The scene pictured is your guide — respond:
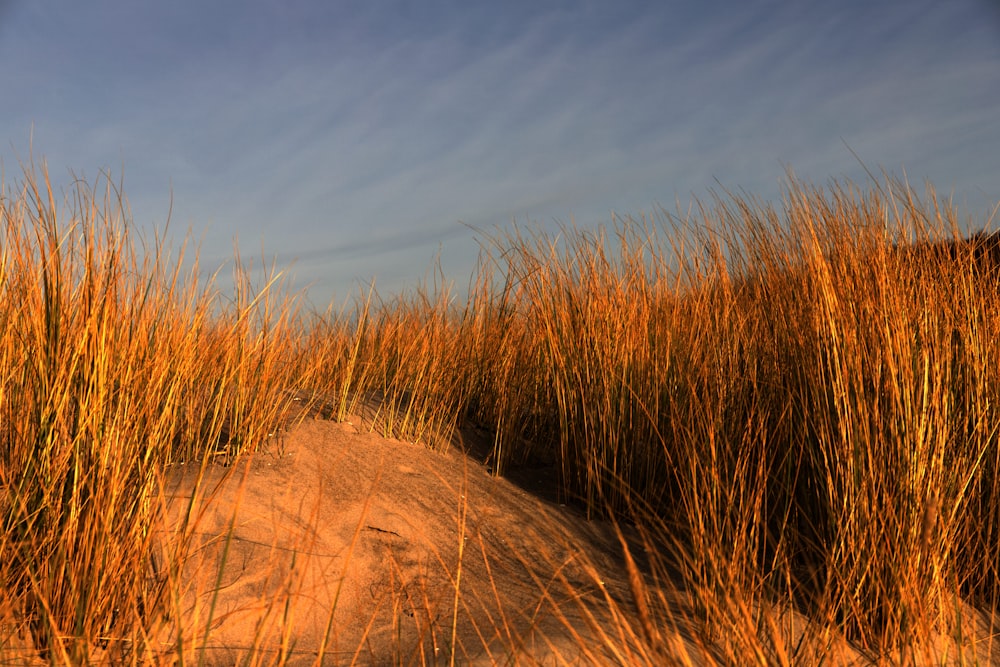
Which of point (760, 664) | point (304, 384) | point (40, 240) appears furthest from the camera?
point (304, 384)

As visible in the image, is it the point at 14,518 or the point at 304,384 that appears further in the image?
the point at 304,384

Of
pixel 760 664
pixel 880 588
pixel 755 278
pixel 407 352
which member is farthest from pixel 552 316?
pixel 760 664

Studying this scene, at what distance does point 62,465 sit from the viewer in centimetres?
214

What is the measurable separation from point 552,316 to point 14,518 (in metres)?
2.38

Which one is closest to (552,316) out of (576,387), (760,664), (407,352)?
(576,387)

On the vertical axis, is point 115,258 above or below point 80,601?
above

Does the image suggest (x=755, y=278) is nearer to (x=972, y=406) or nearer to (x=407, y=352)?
(x=972, y=406)

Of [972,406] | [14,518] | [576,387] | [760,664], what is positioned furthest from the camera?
[576,387]

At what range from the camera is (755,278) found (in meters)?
3.24

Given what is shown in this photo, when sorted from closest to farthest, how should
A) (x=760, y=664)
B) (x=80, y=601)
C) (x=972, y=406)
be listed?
(x=760, y=664), (x=80, y=601), (x=972, y=406)

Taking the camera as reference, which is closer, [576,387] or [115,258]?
[115,258]

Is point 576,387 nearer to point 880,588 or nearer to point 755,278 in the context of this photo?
point 755,278

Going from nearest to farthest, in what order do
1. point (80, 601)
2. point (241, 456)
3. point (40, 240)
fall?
point (80, 601), point (40, 240), point (241, 456)

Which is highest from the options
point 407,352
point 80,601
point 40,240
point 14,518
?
point 40,240
